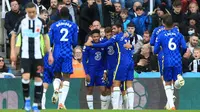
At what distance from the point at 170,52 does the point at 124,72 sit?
1.34 metres

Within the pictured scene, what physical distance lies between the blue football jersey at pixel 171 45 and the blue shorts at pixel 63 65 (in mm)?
2051

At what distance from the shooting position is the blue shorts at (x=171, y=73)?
19844mm

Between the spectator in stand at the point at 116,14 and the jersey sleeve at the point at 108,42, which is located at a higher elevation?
the spectator in stand at the point at 116,14

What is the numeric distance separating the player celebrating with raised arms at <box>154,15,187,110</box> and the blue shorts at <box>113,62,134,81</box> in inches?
39.8

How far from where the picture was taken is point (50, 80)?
20.9 m

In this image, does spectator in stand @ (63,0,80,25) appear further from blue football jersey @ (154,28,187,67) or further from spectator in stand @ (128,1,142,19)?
blue football jersey @ (154,28,187,67)

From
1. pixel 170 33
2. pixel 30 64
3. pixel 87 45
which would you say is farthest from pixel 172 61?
pixel 30 64

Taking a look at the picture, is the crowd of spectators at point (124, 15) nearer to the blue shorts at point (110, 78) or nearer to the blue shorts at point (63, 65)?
the blue shorts at point (110, 78)

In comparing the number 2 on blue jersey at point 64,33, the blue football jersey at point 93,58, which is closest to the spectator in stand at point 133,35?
the blue football jersey at point 93,58

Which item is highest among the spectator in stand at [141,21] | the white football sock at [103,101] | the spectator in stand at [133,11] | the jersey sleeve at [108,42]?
the spectator in stand at [133,11]

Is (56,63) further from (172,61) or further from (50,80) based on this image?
(172,61)

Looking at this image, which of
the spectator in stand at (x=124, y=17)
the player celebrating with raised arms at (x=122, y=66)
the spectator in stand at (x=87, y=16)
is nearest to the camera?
the player celebrating with raised arms at (x=122, y=66)

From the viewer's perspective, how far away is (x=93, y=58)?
2112 cm

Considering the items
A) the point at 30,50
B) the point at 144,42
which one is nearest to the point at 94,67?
the point at 144,42
